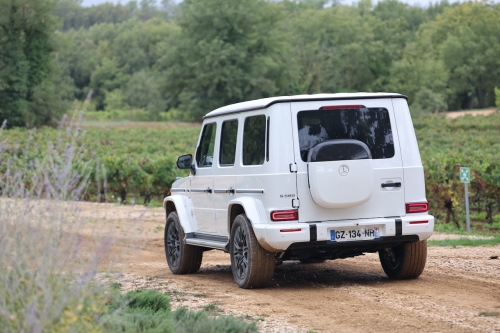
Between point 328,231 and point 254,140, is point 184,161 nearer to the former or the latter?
point 254,140

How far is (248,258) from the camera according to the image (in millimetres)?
9703

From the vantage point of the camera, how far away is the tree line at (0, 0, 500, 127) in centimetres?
8062

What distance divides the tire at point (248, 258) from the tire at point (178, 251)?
5.79ft

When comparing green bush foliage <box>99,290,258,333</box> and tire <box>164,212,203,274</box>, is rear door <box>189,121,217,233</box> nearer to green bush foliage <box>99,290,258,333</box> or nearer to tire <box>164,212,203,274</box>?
tire <box>164,212,203,274</box>

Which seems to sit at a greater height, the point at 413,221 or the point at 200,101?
the point at 200,101

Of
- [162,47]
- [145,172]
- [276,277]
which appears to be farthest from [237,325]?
[162,47]

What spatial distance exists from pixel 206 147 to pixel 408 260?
10.3 feet

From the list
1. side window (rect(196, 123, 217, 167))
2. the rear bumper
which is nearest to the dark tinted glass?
the rear bumper

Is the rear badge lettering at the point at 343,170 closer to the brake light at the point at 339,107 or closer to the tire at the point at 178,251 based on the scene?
the brake light at the point at 339,107

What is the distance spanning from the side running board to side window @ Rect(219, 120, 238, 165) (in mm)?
959

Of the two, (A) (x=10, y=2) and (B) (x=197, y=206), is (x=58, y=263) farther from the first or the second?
(A) (x=10, y=2)

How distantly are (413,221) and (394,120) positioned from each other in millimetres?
1172

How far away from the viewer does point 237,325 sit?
6.33 m

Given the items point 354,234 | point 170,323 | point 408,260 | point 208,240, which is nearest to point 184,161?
point 208,240
